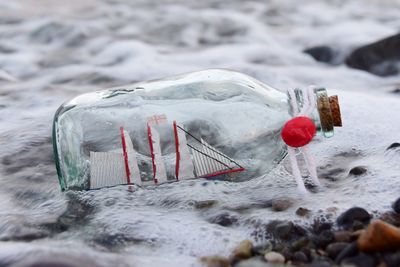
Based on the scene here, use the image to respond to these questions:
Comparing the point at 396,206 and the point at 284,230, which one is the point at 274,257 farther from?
the point at 396,206

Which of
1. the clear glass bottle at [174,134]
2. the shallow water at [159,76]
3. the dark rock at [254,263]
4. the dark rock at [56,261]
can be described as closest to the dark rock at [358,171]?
the shallow water at [159,76]

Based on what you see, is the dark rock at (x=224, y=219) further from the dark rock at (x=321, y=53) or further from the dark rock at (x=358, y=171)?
the dark rock at (x=321, y=53)

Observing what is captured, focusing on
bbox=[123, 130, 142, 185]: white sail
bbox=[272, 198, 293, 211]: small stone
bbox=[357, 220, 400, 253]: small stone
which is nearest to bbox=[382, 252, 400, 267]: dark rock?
bbox=[357, 220, 400, 253]: small stone

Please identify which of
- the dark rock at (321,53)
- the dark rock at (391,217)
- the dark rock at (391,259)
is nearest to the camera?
the dark rock at (391,259)

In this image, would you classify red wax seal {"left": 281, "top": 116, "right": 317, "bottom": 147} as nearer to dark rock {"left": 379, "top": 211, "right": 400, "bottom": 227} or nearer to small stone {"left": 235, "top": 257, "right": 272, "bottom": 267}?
dark rock {"left": 379, "top": 211, "right": 400, "bottom": 227}

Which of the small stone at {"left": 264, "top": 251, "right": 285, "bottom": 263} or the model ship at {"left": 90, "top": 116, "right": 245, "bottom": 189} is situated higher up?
the model ship at {"left": 90, "top": 116, "right": 245, "bottom": 189}

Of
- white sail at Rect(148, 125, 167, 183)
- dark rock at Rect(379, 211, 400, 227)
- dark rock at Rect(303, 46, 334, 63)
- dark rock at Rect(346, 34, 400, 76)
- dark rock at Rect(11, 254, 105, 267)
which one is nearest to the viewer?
dark rock at Rect(11, 254, 105, 267)

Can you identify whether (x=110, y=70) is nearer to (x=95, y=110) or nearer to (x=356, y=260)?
(x=95, y=110)
